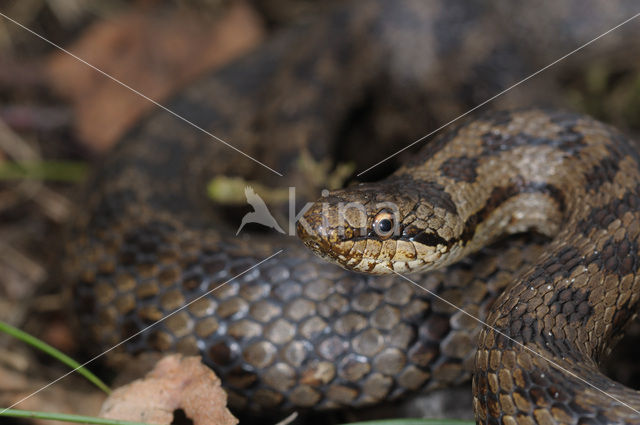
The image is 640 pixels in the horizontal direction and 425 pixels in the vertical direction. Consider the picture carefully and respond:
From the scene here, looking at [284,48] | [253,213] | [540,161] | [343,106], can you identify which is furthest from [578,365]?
[284,48]

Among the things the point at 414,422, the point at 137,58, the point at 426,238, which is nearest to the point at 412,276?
the point at 426,238

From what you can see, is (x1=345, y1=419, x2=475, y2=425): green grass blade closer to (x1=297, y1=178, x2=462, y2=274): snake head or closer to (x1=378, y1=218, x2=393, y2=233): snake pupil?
(x1=297, y1=178, x2=462, y2=274): snake head

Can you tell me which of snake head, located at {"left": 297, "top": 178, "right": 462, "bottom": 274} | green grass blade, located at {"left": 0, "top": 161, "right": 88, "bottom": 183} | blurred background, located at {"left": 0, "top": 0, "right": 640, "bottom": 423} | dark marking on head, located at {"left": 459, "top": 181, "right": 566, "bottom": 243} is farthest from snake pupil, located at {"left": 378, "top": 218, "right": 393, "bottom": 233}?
green grass blade, located at {"left": 0, "top": 161, "right": 88, "bottom": 183}

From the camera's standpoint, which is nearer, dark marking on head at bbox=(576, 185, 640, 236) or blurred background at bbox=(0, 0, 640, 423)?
dark marking on head at bbox=(576, 185, 640, 236)

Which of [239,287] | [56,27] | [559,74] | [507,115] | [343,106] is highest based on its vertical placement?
[56,27]

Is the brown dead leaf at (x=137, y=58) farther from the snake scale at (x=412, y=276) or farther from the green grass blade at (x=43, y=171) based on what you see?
the snake scale at (x=412, y=276)

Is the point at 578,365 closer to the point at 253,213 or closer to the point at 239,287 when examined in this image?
the point at 239,287
